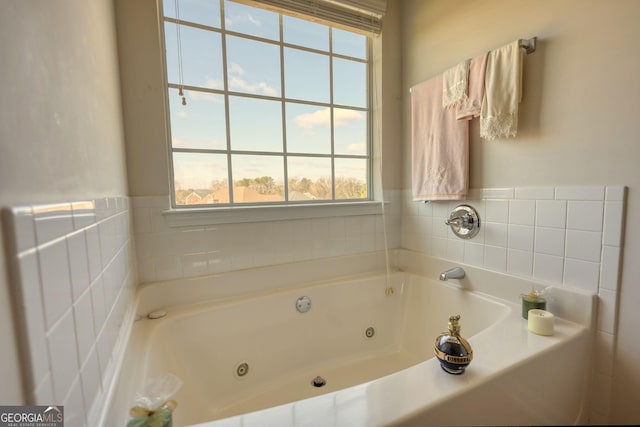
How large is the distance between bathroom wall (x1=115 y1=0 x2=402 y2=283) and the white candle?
972 mm

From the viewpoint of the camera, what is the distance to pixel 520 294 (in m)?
1.30

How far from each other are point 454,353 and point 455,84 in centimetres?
127

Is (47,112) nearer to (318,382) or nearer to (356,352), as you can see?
(318,382)

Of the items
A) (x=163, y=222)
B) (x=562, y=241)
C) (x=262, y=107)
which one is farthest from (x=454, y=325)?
(x=262, y=107)

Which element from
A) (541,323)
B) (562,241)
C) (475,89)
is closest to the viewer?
(541,323)

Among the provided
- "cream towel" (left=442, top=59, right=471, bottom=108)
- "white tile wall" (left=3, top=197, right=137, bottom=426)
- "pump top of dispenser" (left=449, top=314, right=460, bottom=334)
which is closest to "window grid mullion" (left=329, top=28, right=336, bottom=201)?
"cream towel" (left=442, top=59, right=471, bottom=108)

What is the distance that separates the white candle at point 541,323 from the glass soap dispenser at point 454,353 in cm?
44

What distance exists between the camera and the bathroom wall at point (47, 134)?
339 millimetres

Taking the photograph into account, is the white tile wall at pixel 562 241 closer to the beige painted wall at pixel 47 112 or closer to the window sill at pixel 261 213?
the window sill at pixel 261 213

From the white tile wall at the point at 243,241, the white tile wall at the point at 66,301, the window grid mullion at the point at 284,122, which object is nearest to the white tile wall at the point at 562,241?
the white tile wall at the point at 243,241

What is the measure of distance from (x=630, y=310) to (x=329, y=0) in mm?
1958

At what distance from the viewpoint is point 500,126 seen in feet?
4.16

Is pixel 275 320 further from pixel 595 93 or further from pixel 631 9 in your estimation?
pixel 631 9

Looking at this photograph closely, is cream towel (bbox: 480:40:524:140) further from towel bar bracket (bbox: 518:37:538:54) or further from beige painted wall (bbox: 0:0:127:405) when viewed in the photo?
beige painted wall (bbox: 0:0:127:405)
